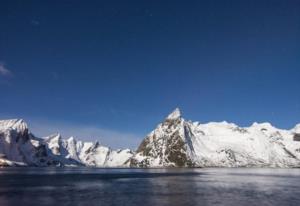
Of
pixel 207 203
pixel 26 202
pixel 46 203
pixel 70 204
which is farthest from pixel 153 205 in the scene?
pixel 26 202

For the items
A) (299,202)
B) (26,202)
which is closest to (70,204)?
(26,202)

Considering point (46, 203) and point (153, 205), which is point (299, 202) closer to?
point (153, 205)

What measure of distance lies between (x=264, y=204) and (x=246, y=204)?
3.56 metres

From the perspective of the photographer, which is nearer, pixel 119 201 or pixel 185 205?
pixel 185 205

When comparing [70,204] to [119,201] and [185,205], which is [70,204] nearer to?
[119,201]

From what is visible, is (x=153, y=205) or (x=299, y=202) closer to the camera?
(x=153, y=205)

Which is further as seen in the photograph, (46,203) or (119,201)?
(119,201)

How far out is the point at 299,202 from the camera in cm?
6962

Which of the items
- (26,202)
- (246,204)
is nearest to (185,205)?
(246,204)

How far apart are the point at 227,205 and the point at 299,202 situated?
1546 cm

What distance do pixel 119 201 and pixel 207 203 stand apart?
16.9 meters

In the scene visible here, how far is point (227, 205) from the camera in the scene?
64.9 meters

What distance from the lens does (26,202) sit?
67688 millimetres

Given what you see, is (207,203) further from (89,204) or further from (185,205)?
(89,204)
